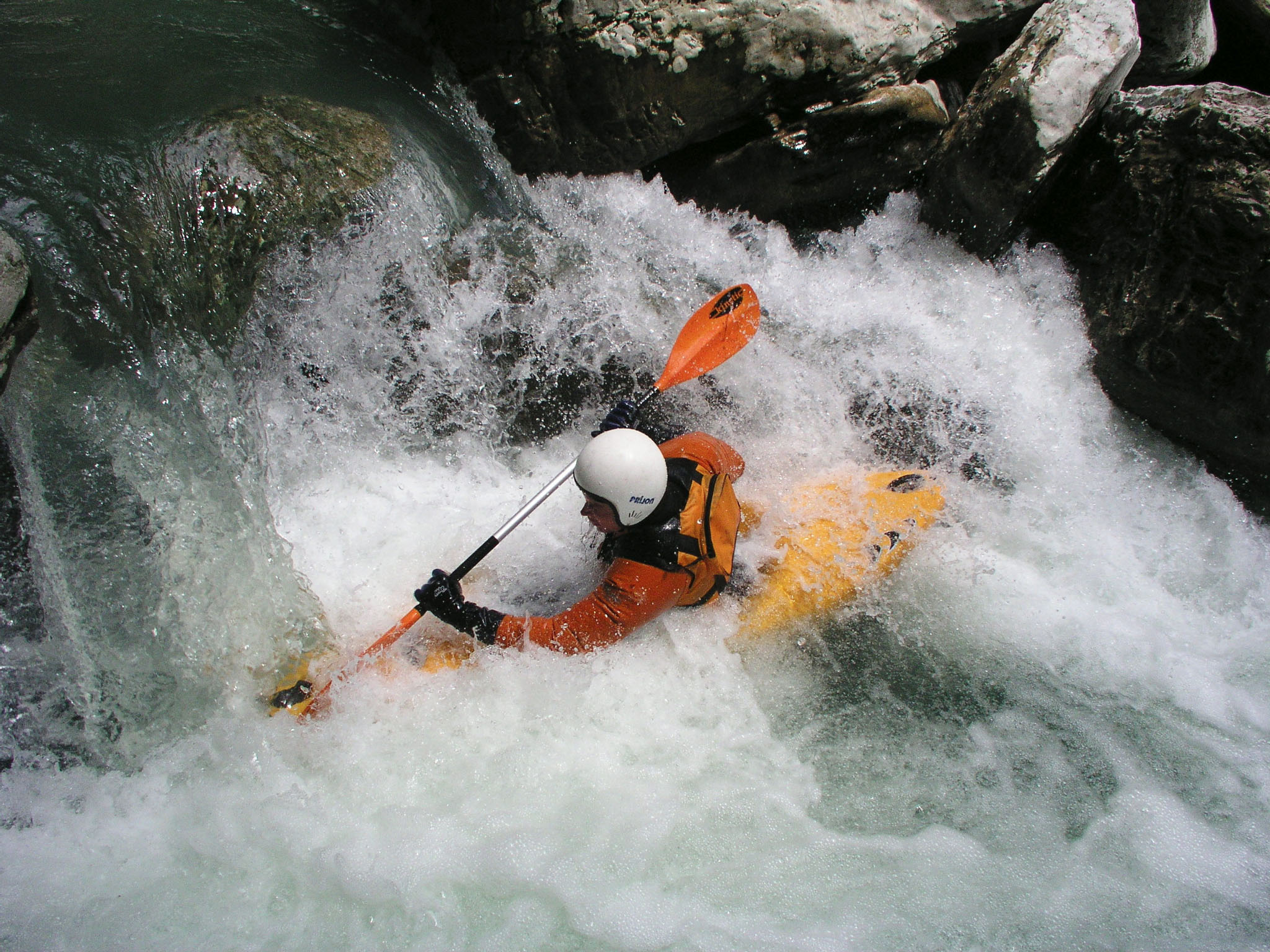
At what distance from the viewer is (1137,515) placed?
3639 millimetres

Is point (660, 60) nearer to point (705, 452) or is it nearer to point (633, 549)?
point (705, 452)

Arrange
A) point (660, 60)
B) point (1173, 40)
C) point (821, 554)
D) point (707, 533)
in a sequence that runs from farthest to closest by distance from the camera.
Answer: point (1173, 40) → point (660, 60) → point (821, 554) → point (707, 533)

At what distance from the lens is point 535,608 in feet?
10.1

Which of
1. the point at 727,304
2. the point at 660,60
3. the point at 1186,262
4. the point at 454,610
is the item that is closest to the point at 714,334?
A: the point at 727,304

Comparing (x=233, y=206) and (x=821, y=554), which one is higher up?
(x=233, y=206)

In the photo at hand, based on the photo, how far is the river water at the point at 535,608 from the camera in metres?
2.34

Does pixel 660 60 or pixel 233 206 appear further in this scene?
pixel 660 60

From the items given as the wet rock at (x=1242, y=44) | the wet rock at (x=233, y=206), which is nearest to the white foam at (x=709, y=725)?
the wet rock at (x=233, y=206)

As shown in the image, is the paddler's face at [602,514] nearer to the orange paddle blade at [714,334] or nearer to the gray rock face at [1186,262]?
the orange paddle blade at [714,334]

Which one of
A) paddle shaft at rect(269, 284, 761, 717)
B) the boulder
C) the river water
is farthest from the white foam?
the boulder

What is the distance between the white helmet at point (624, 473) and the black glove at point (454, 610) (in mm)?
618

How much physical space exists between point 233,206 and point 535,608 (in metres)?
2.25

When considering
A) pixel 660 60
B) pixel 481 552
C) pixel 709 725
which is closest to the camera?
pixel 709 725

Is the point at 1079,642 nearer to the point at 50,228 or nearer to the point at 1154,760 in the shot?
the point at 1154,760
